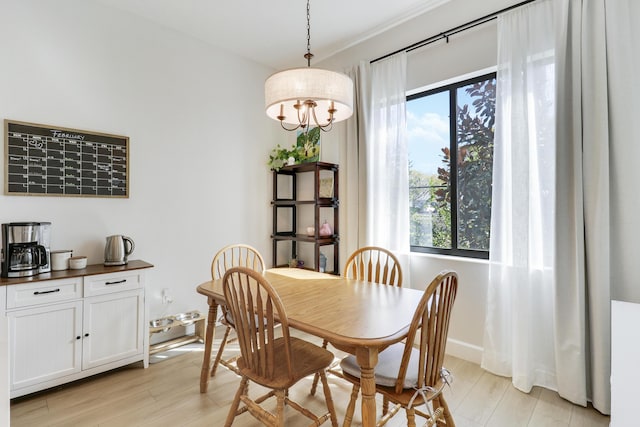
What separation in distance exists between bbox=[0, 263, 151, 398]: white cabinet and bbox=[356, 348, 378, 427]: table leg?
6.34ft

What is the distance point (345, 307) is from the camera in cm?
169

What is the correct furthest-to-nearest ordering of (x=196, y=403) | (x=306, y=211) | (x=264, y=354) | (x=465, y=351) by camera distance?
(x=306, y=211), (x=465, y=351), (x=196, y=403), (x=264, y=354)

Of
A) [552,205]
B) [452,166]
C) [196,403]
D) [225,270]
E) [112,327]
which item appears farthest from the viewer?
[452,166]

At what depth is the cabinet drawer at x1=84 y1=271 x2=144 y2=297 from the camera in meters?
2.24

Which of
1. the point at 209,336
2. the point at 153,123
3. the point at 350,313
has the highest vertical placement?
the point at 153,123

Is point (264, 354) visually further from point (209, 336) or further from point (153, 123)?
point (153, 123)

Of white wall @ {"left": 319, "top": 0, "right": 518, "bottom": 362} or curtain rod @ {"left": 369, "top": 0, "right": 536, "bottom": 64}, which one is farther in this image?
white wall @ {"left": 319, "top": 0, "right": 518, "bottom": 362}

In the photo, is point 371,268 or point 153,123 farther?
point 153,123

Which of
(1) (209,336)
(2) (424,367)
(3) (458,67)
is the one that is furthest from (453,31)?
(1) (209,336)

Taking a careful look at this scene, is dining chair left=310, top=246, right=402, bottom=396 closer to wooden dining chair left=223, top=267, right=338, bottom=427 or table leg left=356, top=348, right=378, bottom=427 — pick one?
wooden dining chair left=223, top=267, right=338, bottom=427

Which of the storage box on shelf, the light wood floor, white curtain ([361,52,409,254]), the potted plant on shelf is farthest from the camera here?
the potted plant on shelf

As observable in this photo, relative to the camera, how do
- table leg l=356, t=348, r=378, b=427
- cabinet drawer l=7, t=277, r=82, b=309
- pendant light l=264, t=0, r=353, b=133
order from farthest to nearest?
cabinet drawer l=7, t=277, r=82, b=309 → pendant light l=264, t=0, r=353, b=133 → table leg l=356, t=348, r=378, b=427

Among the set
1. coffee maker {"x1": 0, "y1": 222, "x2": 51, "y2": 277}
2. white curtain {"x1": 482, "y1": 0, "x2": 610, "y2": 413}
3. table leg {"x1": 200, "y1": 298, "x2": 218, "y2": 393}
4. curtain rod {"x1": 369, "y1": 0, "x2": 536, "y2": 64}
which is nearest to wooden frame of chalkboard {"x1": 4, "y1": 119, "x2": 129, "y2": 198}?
coffee maker {"x1": 0, "y1": 222, "x2": 51, "y2": 277}

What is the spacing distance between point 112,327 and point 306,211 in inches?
87.7
